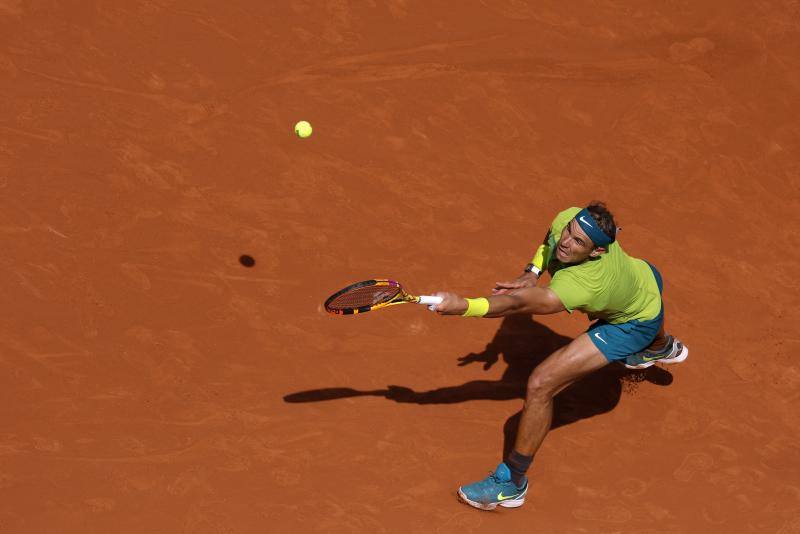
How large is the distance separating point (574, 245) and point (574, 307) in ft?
1.34

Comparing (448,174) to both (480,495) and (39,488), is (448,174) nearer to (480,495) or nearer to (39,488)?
(480,495)

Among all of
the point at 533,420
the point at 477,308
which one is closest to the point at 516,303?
the point at 477,308

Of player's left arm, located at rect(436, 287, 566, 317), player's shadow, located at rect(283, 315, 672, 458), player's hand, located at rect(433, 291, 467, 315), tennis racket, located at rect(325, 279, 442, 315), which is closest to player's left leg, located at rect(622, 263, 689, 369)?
player's shadow, located at rect(283, 315, 672, 458)

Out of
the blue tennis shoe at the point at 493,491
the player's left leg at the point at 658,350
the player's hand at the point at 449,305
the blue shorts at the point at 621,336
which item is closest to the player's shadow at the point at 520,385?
the player's left leg at the point at 658,350

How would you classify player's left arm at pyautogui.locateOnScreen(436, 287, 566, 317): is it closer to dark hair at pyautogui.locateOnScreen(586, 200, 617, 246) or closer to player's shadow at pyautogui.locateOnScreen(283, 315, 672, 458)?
dark hair at pyautogui.locateOnScreen(586, 200, 617, 246)

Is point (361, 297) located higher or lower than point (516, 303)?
higher

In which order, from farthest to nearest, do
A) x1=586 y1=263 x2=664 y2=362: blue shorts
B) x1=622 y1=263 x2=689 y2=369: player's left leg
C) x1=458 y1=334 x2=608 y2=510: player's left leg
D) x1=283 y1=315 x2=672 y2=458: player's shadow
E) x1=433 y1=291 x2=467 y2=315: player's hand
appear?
x1=283 y1=315 x2=672 y2=458: player's shadow → x1=622 y1=263 x2=689 y2=369: player's left leg → x1=586 y1=263 x2=664 y2=362: blue shorts → x1=458 y1=334 x2=608 y2=510: player's left leg → x1=433 y1=291 x2=467 y2=315: player's hand

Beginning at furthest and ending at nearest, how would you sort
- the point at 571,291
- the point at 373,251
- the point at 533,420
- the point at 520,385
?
the point at 373,251
the point at 520,385
the point at 533,420
the point at 571,291

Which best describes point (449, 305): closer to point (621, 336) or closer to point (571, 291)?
point (571, 291)

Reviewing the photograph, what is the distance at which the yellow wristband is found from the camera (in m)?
5.95

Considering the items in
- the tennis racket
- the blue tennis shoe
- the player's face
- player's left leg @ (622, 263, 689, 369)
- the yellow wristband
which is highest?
the player's face

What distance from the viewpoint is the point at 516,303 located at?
6.05 m

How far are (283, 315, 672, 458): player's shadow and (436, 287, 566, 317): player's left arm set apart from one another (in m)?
1.52

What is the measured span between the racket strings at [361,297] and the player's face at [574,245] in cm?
117
